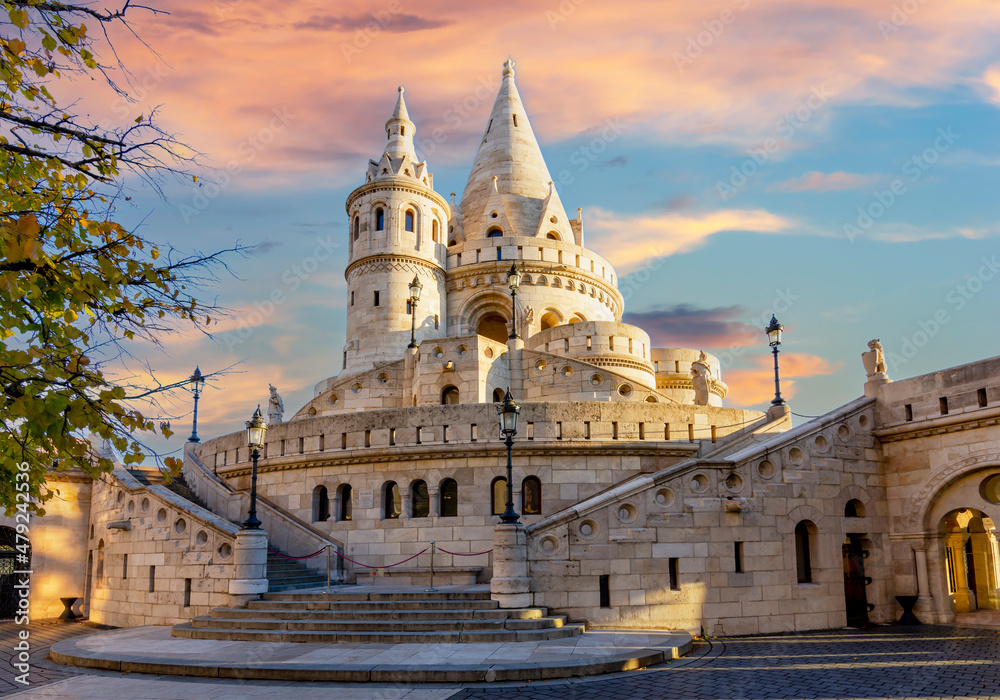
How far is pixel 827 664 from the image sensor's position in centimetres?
1200

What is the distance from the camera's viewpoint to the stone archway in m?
17.1

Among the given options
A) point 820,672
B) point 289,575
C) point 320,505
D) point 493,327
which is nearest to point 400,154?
point 493,327

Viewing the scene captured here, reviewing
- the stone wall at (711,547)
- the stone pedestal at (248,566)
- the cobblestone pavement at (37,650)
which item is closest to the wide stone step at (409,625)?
the stone wall at (711,547)

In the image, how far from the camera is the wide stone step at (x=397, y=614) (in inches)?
542

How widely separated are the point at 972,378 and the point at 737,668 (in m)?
8.57

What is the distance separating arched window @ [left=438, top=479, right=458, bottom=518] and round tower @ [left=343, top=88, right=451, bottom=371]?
16756 mm

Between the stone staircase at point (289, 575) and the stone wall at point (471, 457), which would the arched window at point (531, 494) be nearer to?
the stone wall at point (471, 457)

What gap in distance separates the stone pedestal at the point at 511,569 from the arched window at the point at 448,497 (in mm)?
4552

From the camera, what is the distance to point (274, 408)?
31.6m

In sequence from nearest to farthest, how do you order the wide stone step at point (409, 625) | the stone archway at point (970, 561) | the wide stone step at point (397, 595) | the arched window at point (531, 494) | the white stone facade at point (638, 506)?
the wide stone step at point (409, 625) < the wide stone step at point (397, 595) < the white stone facade at point (638, 506) < the stone archway at point (970, 561) < the arched window at point (531, 494)

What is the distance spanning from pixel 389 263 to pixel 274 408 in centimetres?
895

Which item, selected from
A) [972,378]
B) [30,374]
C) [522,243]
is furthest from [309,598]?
[522,243]

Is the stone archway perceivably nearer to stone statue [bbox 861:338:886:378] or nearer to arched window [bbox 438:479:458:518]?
stone statue [bbox 861:338:886:378]

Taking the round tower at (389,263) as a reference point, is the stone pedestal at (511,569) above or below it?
below
